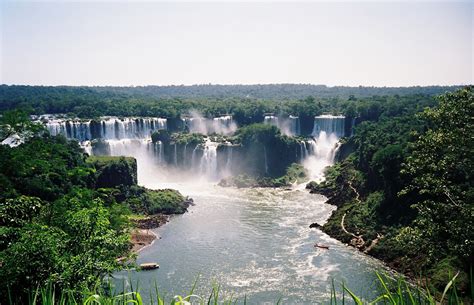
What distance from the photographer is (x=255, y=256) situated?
31.7 metres

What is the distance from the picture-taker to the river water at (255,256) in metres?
26.1

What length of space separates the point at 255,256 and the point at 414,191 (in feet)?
42.7

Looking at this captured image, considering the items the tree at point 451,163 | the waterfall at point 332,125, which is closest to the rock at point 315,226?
the tree at point 451,163

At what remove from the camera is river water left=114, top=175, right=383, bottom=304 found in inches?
1028

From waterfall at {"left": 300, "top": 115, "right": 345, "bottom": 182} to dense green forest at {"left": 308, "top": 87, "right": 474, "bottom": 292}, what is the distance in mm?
2753

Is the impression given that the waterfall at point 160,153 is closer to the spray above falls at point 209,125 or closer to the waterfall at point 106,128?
the waterfall at point 106,128

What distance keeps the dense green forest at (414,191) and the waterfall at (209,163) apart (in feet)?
45.1

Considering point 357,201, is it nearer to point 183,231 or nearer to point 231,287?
point 183,231

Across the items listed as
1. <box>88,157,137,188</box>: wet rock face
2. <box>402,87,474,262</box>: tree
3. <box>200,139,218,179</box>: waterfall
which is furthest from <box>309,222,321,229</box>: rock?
<box>200,139,218,179</box>: waterfall

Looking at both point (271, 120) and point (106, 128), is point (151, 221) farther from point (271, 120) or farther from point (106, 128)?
point (271, 120)

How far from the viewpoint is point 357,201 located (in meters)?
42.3

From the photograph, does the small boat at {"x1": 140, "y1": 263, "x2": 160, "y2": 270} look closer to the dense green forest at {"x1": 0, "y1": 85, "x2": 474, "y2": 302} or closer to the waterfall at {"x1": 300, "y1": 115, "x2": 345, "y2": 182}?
the dense green forest at {"x1": 0, "y1": 85, "x2": 474, "y2": 302}

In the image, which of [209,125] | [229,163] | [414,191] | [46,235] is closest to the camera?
[46,235]

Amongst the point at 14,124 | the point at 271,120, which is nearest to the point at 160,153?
the point at 271,120
